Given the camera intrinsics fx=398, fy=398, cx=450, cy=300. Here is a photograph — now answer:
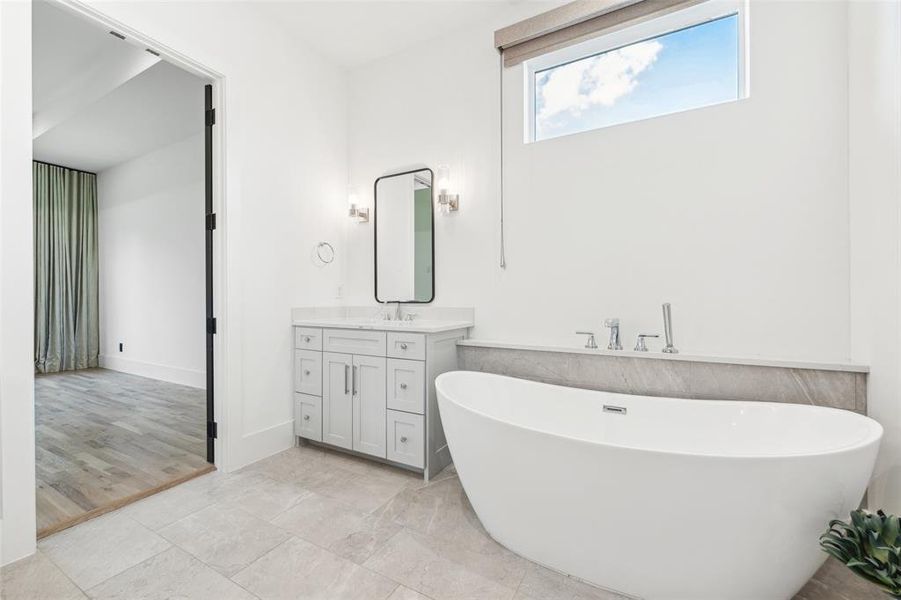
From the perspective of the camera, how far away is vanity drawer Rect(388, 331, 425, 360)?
231 centimetres

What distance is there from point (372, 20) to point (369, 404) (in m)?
2.58

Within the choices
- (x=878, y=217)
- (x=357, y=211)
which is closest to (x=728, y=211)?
(x=878, y=217)

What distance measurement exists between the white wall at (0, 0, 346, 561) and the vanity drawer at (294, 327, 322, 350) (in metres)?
0.07

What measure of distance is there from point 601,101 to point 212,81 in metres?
2.38

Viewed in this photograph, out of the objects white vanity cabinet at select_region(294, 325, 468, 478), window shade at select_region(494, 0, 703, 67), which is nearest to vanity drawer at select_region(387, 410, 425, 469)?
white vanity cabinet at select_region(294, 325, 468, 478)

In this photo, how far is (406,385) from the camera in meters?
2.35

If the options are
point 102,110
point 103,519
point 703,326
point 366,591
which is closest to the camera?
point 366,591

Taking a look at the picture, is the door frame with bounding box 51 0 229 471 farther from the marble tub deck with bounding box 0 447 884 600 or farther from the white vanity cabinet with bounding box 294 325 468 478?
the white vanity cabinet with bounding box 294 325 468 478

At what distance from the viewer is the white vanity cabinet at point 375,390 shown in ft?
7.59

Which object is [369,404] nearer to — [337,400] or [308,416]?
[337,400]

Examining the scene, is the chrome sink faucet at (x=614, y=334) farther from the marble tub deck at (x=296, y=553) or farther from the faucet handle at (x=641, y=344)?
the marble tub deck at (x=296, y=553)

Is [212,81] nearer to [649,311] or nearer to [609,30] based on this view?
[609,30]

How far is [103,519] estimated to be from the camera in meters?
1.86

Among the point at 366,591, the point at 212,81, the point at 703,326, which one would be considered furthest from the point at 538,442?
the point at 212,81
